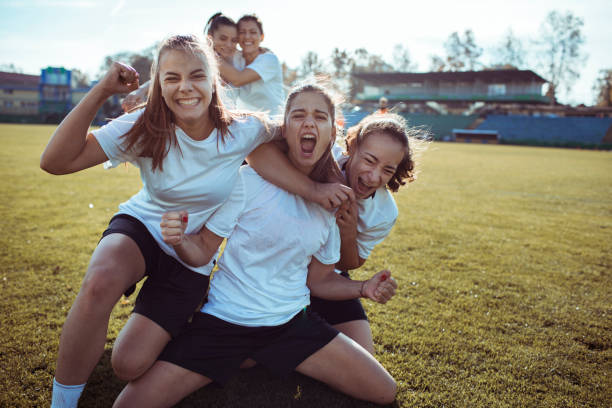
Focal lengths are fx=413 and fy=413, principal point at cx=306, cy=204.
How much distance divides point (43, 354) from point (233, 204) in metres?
1.60

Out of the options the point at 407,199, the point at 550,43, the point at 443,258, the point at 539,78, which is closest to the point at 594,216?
the point at 407,199

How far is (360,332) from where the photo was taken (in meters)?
2.88

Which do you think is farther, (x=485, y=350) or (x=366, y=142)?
(x=485, y=350)

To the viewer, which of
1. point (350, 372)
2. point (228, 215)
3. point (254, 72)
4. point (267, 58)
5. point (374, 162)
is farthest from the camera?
point (267, 58)

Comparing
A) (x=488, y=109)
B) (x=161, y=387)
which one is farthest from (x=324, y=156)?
(x=488, y=109)

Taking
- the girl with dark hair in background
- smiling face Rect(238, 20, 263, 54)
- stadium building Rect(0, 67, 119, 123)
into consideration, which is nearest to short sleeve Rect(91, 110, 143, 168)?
the girl with dark hair in background

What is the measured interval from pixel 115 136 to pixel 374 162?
1.61 metres

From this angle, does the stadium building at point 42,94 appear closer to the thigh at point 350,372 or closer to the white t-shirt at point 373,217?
the white t-shirt at point 373,217

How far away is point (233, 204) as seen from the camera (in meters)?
2.58

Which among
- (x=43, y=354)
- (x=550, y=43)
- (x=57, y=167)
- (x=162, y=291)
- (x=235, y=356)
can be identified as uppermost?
(x=550, y=43)

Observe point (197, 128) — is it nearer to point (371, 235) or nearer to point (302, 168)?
point (302, 168)

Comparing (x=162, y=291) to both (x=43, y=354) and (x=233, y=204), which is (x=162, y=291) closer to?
(x=233, y=204)

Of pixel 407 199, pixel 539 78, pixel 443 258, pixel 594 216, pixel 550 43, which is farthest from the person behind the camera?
pixel 550 43

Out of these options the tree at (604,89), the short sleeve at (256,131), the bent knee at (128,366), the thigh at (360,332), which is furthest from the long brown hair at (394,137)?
the tree at (604,89)
